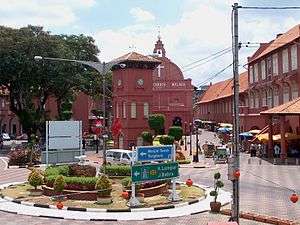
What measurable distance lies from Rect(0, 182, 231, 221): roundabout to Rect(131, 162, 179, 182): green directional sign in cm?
154

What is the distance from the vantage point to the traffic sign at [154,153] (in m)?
21.8

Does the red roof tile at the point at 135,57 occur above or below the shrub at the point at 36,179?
above

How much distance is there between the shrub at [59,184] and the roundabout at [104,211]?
1.31 metres

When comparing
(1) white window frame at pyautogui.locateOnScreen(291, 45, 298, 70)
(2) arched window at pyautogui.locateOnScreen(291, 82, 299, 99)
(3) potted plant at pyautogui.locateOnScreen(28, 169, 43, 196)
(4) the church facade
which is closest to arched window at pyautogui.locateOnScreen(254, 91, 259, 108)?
(2) arched window at pyautogui.locateOnScreen(291, 82, 299, 99)

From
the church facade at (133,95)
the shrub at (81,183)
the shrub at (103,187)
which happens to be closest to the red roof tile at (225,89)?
the church facade at (133,95)

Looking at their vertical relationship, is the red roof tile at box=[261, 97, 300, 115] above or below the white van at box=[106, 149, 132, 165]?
above

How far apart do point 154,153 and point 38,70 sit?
34017 mm

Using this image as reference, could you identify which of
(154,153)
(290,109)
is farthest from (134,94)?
(154,153)

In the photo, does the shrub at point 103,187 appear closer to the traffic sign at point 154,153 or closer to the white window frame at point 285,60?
the traffic sign at point 154,153

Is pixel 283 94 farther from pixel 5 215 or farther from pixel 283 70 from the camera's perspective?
pixel 5 215

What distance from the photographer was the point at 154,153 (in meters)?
22.3

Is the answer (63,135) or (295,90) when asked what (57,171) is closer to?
(63,135)

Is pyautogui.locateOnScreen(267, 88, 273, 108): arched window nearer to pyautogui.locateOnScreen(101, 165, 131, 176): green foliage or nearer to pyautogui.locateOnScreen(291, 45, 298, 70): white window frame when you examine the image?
pyautogui.locateOnScreen(291, 45, 298, 70): white window frame

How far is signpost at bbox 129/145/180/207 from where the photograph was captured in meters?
21.0
